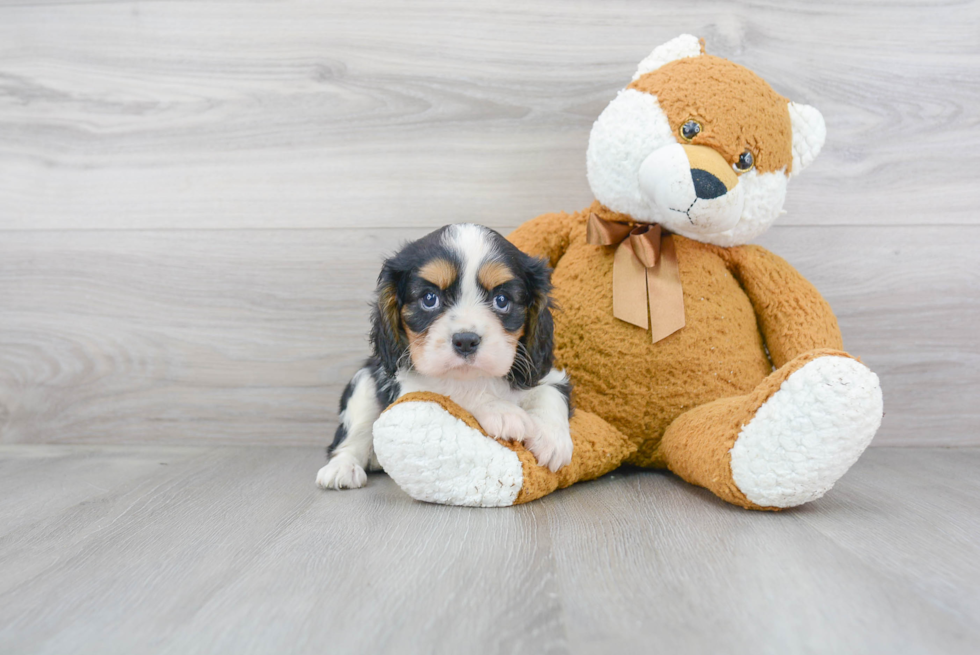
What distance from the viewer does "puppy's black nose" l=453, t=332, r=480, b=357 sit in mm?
1301

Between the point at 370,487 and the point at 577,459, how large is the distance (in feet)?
1.57

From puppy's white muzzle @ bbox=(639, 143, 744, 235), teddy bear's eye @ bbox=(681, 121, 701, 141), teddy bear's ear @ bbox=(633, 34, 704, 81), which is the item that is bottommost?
puppy's white muzzle @ bbox=(639, 143, 744, 235)

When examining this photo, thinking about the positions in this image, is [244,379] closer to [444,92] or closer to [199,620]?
[444,92]

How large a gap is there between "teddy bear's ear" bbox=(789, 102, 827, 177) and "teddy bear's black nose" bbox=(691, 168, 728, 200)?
29 cm

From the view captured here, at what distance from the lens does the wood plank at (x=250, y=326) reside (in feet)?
6.57

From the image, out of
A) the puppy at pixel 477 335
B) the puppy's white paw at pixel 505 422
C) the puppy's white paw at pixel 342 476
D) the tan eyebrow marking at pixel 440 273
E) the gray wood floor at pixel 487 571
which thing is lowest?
the puppy's white paw at pixel 342 476

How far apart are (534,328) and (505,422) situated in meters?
0.21

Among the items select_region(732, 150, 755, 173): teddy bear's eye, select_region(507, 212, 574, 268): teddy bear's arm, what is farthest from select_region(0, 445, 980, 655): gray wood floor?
select_region(732, 150, 755, 173): teddy bear's eye

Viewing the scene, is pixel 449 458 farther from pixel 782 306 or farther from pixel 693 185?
pixel 782 306

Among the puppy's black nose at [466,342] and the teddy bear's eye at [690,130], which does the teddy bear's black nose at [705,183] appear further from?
the puppy's black nose at [466,342]

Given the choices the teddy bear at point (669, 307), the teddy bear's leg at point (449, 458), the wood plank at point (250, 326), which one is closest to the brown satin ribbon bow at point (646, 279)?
the teddy bear at point (669, 307)

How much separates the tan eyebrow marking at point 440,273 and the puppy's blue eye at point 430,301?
0.02 meters

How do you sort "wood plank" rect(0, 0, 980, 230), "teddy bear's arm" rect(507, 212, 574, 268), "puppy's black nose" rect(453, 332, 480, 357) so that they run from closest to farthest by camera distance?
"puppy's black nose" rect(453, 332, 480, 357) < "teddy bear's arm" rect(507, 212, 574, 268) < "wood plank" rect(0, 0, 980, 230)

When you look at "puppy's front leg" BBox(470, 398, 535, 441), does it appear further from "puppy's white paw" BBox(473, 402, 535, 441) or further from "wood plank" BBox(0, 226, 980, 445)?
"wood plank" BBox(0, 226, 980, 445)
